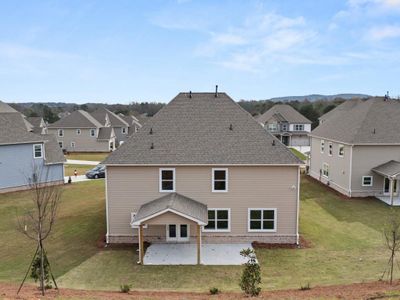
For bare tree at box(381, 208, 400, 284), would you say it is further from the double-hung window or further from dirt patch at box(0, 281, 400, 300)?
the double-hung window

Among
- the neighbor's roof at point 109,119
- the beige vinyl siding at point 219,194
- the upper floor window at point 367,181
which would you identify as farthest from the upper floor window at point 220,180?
the neighbor's roof at point 109,119

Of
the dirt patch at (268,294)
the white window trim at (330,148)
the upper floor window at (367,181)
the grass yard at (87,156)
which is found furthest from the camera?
the grass yard at (87,156)

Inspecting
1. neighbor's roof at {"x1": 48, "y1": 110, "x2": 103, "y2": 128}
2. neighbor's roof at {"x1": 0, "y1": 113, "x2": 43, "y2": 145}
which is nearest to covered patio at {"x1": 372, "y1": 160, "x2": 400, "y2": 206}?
neighbor's roof at {"x1": 0, "y1": 113, "x2": 43, "y2": 145}

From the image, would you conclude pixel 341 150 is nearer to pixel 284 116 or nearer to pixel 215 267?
pixel 215 267

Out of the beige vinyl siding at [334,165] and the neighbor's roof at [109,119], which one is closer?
the beige vinyl siding at [334,165]

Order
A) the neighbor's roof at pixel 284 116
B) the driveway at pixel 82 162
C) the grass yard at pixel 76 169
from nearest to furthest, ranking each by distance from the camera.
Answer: the grass yard at pixel 76 169 → the driveway at pixel 82 162 → the neighbor's roof at pixel 284 116

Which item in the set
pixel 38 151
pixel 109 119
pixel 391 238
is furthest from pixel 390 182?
pixel 109 119

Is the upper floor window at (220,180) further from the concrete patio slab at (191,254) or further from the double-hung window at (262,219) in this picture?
the concrete patio slab at (191,254)
